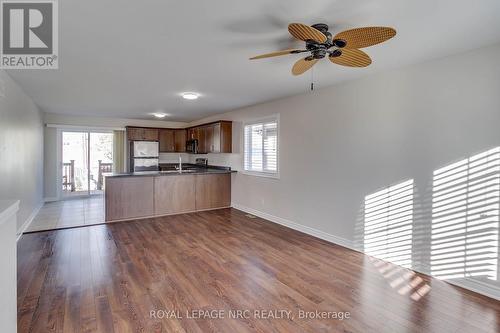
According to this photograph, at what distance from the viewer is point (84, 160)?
24.5ft

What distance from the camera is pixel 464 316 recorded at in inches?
84.2

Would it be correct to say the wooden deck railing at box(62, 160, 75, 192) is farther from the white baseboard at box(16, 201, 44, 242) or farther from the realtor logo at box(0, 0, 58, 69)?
the realtor logo at box(0, 0, 58, 69)

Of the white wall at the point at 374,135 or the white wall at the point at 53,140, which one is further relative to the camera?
the white wall at the point at 53,140

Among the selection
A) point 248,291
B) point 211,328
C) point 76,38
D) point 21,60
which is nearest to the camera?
point 211,328

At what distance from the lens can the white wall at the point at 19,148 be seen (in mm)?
3338

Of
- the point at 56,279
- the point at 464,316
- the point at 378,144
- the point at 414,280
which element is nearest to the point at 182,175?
the point at 56,279

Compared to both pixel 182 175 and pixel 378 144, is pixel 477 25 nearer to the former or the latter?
pixel 378 144

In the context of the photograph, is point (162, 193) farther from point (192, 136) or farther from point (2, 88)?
point (2, 88)

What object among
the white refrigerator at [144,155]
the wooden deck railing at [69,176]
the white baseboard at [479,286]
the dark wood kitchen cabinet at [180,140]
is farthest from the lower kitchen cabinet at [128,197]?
the white baseboard at [479,286]

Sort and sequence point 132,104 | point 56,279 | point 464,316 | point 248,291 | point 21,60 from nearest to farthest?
point 464,316
point 248,291
point 56,279
point 21,60
point 132,104

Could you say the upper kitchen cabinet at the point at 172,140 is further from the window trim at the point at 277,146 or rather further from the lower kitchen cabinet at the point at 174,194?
the window trim at the point at 277,146

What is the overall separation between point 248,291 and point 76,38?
2862 millimetres

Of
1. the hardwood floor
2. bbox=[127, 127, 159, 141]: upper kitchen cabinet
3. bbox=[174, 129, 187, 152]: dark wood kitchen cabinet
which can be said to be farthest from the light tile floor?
bbox=[174, 129, 187, 152]: dark wood kitchen cabinet

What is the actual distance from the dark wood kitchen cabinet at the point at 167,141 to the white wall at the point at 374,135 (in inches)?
156
